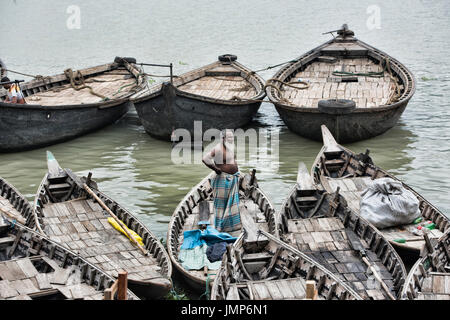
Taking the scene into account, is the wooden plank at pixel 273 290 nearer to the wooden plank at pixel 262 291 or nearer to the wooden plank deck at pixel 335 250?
the wooden plank at pixel 262 291

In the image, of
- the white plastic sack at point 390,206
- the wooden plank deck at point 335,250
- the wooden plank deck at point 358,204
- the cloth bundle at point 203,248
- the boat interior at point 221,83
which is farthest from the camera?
the boat interior at point 221,83

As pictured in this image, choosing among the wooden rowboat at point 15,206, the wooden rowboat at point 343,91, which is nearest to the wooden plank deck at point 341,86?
the wooden rowboat at point 343,91

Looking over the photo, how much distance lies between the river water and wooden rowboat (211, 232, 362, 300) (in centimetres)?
305

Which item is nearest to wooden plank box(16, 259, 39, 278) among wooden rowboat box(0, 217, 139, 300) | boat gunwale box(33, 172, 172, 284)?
wooden rowboat box(0, 217, 139, 300)

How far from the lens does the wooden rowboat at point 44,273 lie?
23.0 ft

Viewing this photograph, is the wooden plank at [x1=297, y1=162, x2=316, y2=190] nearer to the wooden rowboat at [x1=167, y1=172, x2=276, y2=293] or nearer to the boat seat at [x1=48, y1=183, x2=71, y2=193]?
the wooden rowboat at [x1=167, y1=172, x2=276, y2=293]

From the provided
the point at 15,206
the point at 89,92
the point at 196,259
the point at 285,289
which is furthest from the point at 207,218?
the point at 89,92

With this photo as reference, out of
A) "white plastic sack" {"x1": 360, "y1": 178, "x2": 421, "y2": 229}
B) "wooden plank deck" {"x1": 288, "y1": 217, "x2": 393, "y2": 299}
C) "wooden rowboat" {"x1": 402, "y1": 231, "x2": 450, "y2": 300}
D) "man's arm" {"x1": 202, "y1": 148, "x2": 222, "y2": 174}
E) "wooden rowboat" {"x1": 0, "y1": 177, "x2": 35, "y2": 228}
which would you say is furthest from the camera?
"wooden rowboat" {"x1": 0, "y1": 177, "x2": 35, "y2": 228}

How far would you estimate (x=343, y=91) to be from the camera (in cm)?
1570

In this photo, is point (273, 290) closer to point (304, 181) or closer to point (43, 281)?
point (43, 281)

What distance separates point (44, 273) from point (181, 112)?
726cm

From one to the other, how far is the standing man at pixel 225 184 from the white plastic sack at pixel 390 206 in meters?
2.03

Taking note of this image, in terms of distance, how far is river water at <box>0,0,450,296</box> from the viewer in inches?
506

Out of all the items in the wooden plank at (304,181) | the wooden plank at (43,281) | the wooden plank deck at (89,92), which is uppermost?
the wooden plank deck at (89,92)
